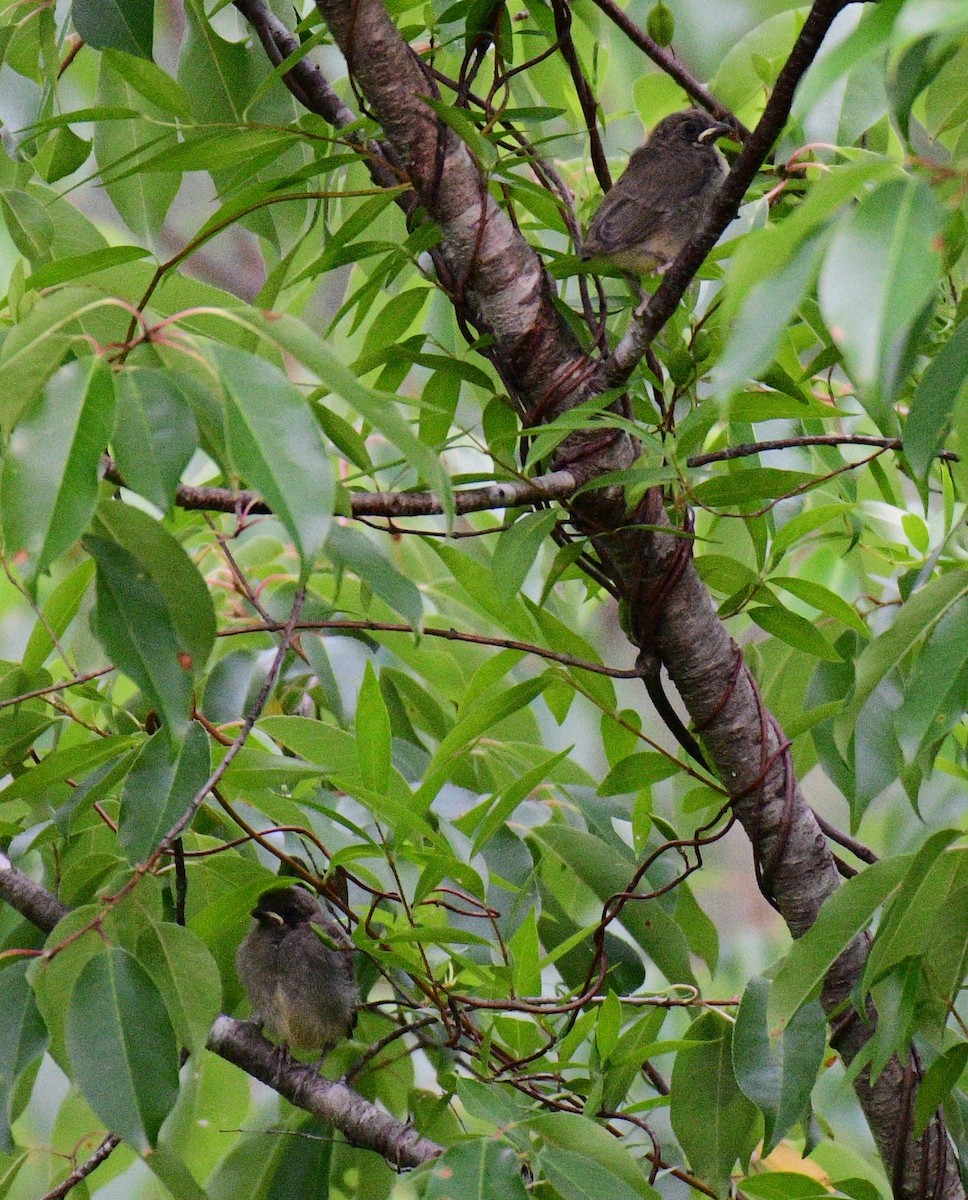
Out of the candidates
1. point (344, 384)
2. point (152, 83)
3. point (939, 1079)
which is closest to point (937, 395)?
point (344, 384)

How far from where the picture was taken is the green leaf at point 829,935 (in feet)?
3.88

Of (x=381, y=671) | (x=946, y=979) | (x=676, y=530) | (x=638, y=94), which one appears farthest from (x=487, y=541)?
(x=946, y=979)

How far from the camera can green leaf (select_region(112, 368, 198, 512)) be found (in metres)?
0.76

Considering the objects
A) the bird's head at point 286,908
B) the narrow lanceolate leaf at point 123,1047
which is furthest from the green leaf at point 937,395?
the bird's head at point 286,908

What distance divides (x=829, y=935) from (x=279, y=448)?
2.45ft

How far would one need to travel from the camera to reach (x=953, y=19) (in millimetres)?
558

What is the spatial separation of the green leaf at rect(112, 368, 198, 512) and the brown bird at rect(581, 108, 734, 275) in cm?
71

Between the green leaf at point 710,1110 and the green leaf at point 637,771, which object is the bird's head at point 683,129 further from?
the green leaf at point 710,1110

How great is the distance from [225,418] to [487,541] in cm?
166

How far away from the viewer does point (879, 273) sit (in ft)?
1.98

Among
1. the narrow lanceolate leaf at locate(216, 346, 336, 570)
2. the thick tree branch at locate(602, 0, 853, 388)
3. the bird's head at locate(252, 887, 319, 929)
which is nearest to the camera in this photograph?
the narrow lanceolate leaf at locate(216, 346, 336, 570)

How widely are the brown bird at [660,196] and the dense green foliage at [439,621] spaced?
2.6 inches

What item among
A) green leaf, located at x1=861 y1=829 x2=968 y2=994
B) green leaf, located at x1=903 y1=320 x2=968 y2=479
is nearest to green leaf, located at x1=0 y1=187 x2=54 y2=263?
green leaf, located at x1=903 y1=320 x2=968 y2=479

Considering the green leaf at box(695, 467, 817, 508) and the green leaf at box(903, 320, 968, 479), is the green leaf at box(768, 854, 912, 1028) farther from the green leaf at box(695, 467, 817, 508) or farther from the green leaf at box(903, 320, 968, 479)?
the green leaf at box(903, 320, 968, 479)
